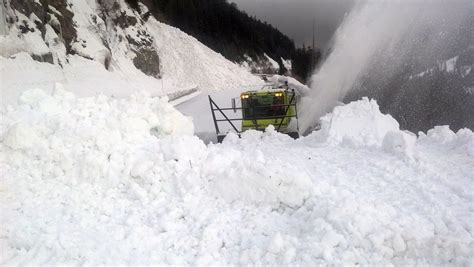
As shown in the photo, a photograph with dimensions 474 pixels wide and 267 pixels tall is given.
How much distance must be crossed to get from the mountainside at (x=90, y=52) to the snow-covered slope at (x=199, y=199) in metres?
6.94

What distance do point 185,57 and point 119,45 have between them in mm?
15940

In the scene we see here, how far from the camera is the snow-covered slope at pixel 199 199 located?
4.33 metres

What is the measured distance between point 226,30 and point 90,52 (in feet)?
208

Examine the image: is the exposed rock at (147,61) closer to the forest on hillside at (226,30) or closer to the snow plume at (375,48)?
the forest on hillside at (226,30)

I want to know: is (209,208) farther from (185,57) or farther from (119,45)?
(185,57)

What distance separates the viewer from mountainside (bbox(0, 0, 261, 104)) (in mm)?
16956

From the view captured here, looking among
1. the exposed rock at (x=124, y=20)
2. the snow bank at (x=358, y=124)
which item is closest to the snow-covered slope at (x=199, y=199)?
the snow bank at (x=358, y=124)

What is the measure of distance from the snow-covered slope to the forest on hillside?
1421 inches

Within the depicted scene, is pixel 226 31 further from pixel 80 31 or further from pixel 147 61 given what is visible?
pixel 80 31

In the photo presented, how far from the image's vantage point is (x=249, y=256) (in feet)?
14.4

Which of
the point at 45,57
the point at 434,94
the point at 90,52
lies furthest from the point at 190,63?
the point at 45,57

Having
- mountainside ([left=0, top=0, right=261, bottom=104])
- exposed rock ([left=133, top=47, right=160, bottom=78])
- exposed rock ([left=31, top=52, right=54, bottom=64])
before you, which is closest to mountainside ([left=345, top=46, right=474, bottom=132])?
mountainside ([left=0, top=0, right=261, bottom=104])

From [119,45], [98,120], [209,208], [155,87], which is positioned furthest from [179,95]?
[209,208]

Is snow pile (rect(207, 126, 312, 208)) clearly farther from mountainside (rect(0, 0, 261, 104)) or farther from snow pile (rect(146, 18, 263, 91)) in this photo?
snow pile (rect(146, 18, 263, 91))
